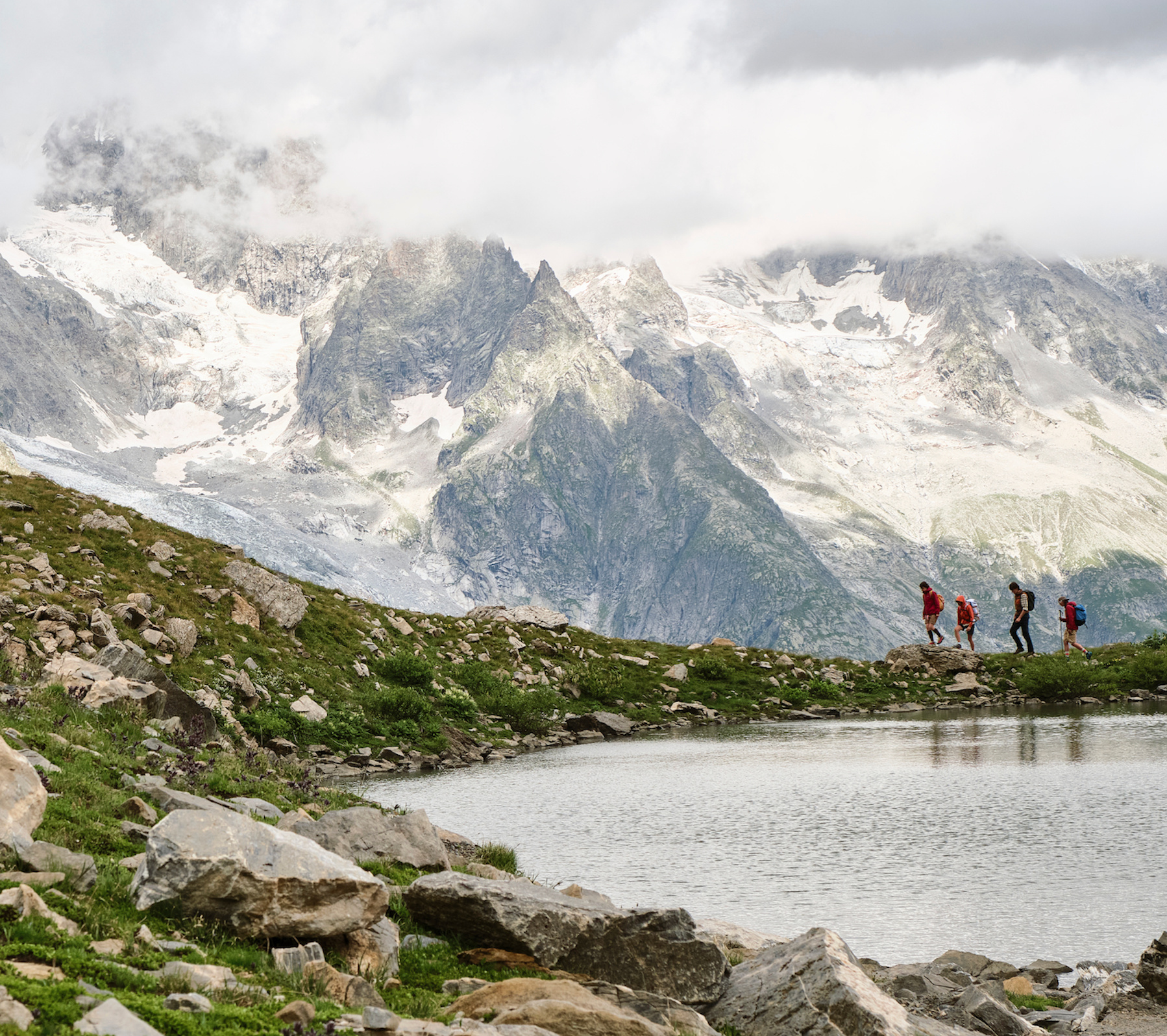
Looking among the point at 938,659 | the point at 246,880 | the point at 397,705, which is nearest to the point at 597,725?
the point at 397,705

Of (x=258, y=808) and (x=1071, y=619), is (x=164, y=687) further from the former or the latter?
(x=1071, y=619)

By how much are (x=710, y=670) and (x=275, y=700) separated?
1583 inches

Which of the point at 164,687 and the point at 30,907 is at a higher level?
the point at 164,687

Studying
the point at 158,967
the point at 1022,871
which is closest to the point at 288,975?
the point at 158,967

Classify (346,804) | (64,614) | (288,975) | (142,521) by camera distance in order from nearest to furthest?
1. (288,975)
2. (346,804)
3. (64,614)
4. (142,521)

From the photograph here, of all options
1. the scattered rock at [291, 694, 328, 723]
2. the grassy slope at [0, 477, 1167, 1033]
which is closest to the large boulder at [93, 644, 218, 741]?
the grassy slope at [0, 477, 1167, 1033]

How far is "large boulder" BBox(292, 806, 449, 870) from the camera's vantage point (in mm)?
18656

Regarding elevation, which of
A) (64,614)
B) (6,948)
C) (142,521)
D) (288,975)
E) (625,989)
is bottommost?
(625,989)

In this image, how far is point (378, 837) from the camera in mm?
19484

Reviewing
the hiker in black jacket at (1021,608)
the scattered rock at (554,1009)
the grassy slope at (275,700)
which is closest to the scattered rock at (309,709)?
the grassy slope at (275,700)

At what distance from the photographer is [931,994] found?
1645 cm

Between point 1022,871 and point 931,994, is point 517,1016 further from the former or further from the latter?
point 1022,871

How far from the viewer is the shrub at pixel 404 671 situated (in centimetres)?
5247

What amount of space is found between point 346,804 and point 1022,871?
55.6 ft
